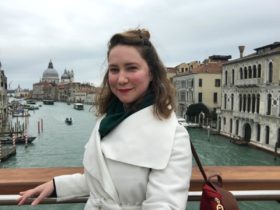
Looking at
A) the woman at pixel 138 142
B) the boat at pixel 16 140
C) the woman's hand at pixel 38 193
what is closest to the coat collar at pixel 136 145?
the woman at pixel 138 142

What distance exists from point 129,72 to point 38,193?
495 mm

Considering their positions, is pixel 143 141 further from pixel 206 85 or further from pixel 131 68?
pixel 206 85

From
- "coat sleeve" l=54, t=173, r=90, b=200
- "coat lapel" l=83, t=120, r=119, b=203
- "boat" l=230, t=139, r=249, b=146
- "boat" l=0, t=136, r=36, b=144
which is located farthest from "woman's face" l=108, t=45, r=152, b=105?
"boat" l=0, t=136, r=36, b=144

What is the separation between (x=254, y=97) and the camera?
19250mm

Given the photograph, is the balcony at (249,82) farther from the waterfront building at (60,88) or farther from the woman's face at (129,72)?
the waterfront building at (60,88)

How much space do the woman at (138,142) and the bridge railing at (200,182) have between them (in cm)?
27

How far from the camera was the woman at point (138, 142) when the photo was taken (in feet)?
2.97

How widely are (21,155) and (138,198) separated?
19661 mm

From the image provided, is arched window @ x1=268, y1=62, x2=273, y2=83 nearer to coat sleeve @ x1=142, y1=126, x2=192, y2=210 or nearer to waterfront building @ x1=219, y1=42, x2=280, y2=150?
waterfront building @ x1=219, y1=42, x2=280, y2=150

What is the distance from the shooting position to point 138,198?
947mm

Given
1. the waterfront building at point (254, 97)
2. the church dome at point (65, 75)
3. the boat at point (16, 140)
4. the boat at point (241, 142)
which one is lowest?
the boat at point (16, 140)

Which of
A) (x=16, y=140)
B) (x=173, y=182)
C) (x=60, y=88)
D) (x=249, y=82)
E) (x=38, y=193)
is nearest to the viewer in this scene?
(x=173, y=182)

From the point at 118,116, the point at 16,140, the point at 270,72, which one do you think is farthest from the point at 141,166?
the point at 16,140

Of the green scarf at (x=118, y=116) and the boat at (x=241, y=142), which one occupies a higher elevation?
the green scarf at (x=118, y=116)
